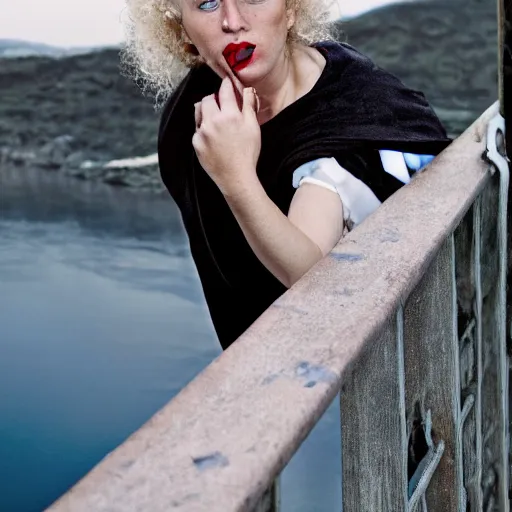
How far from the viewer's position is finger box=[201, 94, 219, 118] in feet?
2.88

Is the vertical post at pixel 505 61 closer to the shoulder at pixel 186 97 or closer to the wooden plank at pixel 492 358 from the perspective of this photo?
the wooden plank at pixel 492 358

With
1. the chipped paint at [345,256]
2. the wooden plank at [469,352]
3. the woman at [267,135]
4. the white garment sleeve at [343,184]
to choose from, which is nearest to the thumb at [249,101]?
the woman at [267,135]

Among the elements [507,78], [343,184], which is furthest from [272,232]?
[507,78]

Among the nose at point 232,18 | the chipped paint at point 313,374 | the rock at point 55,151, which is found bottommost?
the rock at point 55,151

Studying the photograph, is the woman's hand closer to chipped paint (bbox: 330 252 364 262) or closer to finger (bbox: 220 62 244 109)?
finger (bbox: 220 62 244 109)

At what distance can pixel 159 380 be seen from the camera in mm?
4340

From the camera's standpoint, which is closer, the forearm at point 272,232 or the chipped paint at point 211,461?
the chipped paint at point 211,461

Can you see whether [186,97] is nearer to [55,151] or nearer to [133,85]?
[55,151]

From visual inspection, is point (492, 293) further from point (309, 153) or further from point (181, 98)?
point (181, 98)

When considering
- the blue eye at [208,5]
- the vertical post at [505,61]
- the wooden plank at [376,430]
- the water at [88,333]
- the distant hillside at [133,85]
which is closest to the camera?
the wooden plank at [376,430]

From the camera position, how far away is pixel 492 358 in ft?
3.24

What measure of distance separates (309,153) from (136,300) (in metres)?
3.93

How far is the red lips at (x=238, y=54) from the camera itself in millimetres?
1032

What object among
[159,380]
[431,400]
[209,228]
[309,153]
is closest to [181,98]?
[209,228]
